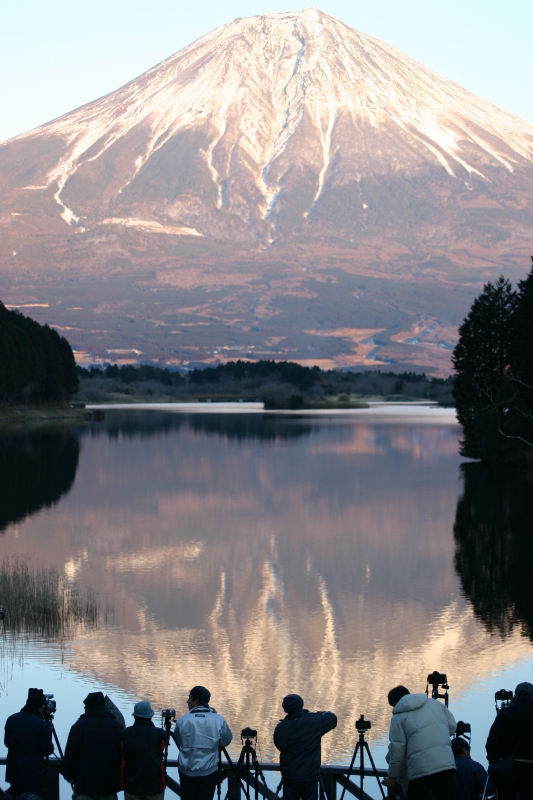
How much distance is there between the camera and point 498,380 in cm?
5453

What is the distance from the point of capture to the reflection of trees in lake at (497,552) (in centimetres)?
2091

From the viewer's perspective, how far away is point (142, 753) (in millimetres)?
8391

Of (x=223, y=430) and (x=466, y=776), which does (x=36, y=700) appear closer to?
(x=466, y=776)

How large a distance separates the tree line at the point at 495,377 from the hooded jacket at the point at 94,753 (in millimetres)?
40606

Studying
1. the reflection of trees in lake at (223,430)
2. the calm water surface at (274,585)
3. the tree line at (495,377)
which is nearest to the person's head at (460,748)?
the calm water surface at (274,585)

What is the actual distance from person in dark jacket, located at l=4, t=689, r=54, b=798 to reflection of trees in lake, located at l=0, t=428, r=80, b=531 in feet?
A: 77.0

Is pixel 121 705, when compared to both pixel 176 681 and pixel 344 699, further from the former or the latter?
pixel 344 699

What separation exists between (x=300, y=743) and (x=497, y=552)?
64.2 feet

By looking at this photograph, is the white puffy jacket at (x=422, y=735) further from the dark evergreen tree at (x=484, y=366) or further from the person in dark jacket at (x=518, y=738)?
the dark evergreen tree at (x=484, y=366)

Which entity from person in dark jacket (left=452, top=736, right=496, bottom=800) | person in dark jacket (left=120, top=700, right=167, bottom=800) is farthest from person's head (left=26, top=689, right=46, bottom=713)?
person in dark jacket (left=452, top=736, right=496, bottom=800)

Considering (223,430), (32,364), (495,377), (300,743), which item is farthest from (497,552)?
(32,364)

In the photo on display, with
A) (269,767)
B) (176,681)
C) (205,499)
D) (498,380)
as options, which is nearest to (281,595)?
(176,681)

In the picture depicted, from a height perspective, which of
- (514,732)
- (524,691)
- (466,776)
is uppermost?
(524,691)

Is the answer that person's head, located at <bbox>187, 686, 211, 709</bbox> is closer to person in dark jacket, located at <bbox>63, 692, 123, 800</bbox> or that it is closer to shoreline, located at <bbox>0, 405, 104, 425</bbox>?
person in dark jacket, located at <bbox>63, 692, 123, 800</bbox>
